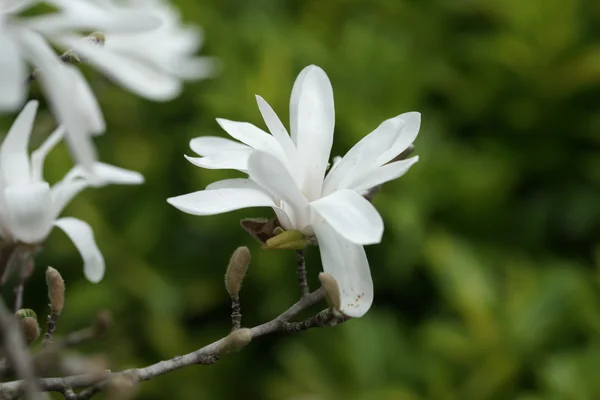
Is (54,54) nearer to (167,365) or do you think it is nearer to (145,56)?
(167,365)

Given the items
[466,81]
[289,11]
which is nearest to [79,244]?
[466,81]

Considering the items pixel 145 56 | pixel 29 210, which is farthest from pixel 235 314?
pixel 145 56

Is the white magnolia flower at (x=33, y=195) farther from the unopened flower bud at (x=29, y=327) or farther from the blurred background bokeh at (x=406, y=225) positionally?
the blurred background bokeh at (x=406, y=225)

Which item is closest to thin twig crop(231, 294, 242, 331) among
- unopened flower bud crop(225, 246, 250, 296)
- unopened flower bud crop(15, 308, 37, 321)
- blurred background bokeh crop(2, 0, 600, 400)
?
unopened flower bud crop(225, 246, 250, 296)

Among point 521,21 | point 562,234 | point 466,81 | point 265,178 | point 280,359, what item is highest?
point 265,178

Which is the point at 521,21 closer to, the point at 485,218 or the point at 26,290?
the point at 485,218

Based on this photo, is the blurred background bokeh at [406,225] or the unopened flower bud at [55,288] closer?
the unopened flower bud at [55,288]

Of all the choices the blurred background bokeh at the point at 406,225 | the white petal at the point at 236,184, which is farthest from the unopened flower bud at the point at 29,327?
the blurred background bokeh at the point at 406,225

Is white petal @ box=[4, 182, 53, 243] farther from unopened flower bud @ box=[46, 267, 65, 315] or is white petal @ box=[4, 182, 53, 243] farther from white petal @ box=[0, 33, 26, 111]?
white petal @ box=[0, 33, 26, 111]
